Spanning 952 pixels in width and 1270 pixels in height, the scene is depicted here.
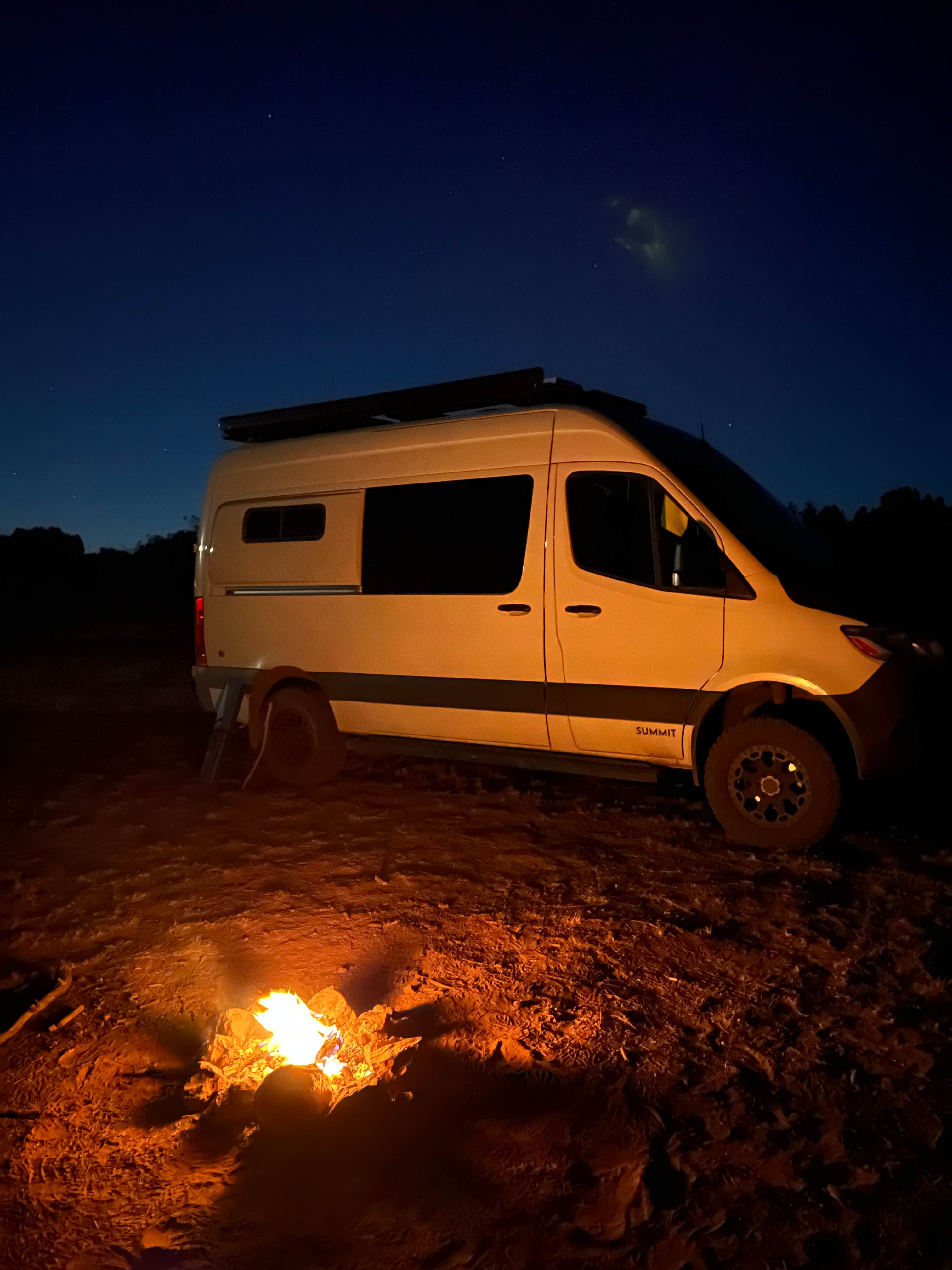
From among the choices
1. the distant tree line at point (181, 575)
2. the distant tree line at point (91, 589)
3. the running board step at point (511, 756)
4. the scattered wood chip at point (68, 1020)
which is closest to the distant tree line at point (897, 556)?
the distant tree line at point (181, 575)

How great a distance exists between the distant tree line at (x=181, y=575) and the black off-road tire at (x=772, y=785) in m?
0.85

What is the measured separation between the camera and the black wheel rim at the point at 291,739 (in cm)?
727

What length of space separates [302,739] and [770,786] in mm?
3689

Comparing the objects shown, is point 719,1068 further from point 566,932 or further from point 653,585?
point 653,585

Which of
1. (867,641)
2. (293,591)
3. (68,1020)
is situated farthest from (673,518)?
(68,1020)

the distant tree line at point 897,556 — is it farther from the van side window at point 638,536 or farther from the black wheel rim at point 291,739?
the black wheel rim at point 291,739

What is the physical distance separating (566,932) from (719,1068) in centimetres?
130

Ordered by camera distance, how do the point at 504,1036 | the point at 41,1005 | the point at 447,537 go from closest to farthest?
1. the point at 504,1036
2. the point at 41,1005
3. the point at 447,537

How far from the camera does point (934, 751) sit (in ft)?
17.1

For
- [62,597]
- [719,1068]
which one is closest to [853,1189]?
[719,1068]

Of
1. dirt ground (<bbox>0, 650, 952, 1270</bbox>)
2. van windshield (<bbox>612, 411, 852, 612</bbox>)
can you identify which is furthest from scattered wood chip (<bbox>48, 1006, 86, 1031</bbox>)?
van windshield (<bbox>612, 411, 852, 612</bbox>)

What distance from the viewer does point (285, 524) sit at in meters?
7.29

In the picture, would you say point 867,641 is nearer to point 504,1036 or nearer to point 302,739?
point 504,1036

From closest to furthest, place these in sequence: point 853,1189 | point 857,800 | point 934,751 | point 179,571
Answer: point 853,1189, point 934,751, point 857,800, point 179,571
